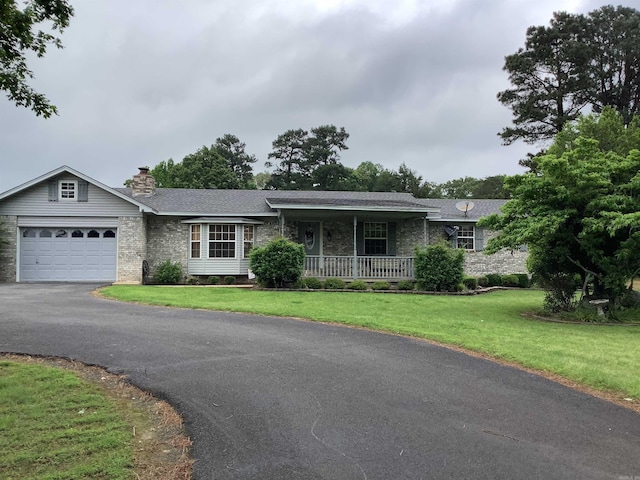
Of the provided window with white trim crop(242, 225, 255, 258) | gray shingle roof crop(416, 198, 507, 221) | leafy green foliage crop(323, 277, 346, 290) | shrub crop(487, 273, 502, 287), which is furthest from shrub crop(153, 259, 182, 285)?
shrub crop(487, 273, 502, 287)

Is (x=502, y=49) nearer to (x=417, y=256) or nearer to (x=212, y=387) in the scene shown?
(x=417, y=256)

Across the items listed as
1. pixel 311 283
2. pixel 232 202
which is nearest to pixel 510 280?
pixel 311 283

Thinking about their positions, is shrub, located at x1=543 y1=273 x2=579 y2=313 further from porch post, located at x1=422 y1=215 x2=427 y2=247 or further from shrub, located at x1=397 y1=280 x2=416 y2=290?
porch post, located at x1=422 y1=215 x2=427 y2=247

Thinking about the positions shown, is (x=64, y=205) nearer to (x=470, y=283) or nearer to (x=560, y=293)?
(x=470, y=283)

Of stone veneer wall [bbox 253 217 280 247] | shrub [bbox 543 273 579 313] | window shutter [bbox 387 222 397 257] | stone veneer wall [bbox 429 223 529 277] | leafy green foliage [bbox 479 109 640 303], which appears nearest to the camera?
leafy green foliage [bbox 479 109 640 303]

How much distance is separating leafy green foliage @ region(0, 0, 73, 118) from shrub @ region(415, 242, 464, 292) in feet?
44.2

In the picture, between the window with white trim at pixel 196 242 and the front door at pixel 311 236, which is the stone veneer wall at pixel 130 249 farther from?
the front door at pixel 311 236

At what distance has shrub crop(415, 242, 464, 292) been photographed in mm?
16797

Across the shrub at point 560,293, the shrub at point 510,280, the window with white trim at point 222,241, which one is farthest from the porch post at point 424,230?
the window with white trim at point 222,241

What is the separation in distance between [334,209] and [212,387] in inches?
527

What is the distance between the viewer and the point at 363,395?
4883 mm

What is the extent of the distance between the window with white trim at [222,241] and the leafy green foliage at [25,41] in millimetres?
13215

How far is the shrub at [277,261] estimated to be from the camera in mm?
16156

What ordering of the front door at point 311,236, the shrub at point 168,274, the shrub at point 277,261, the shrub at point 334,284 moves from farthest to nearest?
the front door at point 311,236 < the shrub at point 168,274 < the shrub at point 334,284 < the shrub at point 277,261
